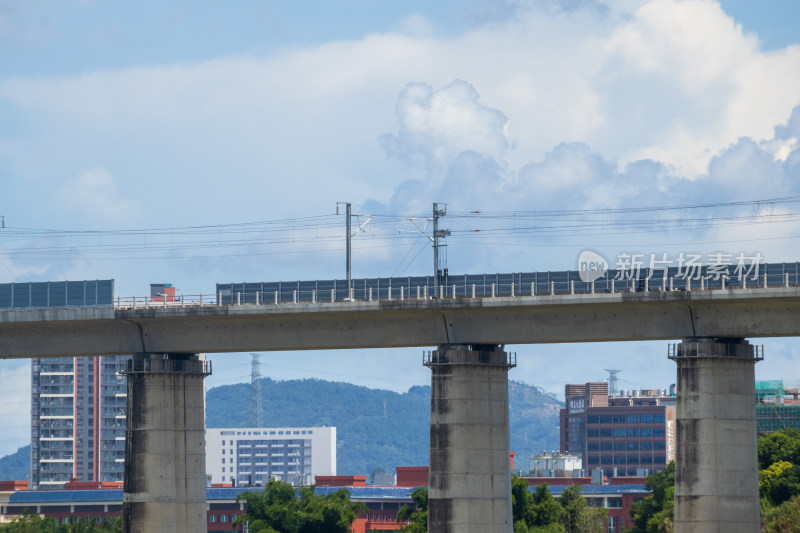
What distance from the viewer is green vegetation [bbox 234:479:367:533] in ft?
466

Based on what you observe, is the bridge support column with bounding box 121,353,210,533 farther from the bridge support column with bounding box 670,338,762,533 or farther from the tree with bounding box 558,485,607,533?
the tree with bounding box 558,485,607,533

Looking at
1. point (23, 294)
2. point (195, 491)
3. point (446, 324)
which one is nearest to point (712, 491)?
point (446, 324)

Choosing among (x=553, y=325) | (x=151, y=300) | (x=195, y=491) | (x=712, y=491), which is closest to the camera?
(x=712, y=491)

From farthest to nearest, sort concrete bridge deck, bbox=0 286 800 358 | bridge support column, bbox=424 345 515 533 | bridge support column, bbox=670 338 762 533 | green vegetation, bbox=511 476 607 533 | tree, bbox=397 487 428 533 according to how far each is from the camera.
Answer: tree, bbox=397 487 428 533 → green vegetation, bbox=511 476 607 533 → bridge support column, bbox=424 345 515 533 → concrete bridge deck, bbox=0 286 800 358 → bridge support column, bbox=670 338 762 533

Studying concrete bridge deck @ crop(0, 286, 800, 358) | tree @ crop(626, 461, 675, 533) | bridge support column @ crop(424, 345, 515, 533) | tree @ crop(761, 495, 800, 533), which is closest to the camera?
concrete bridge deck @ crop(0, 286, 800, 358)

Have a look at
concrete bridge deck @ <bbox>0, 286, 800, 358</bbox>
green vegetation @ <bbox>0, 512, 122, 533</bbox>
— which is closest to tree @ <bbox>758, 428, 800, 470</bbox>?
concrete bridge deck @ <bbox>0, 286, 800, 358</bbox>

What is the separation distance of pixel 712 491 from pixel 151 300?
4513 cm

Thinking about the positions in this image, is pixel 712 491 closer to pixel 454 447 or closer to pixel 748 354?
pixel 748 354

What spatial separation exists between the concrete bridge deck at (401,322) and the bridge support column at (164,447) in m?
2.04

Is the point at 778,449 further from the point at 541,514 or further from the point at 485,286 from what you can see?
the point at 485,286

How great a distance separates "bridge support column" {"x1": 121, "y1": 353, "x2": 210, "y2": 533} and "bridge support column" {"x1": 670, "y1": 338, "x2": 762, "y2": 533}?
3373 cm

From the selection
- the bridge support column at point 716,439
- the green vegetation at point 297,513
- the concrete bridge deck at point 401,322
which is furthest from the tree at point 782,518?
the green vegetation at point 297,513

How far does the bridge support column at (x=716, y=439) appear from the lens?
89.1 meters

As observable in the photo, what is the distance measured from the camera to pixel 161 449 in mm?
100500
